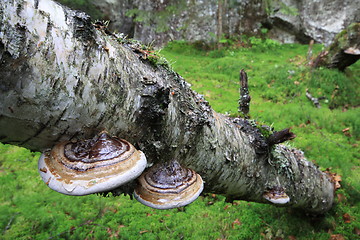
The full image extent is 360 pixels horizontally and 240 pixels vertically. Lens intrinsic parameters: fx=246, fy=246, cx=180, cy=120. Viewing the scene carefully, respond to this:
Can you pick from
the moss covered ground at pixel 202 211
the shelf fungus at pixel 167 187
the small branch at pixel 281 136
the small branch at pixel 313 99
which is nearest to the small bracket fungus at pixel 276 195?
the small branch at pixel 281 136

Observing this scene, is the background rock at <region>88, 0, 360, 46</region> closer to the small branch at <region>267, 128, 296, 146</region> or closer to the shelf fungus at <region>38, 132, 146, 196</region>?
the small branch at <region>267, 128, 296, 146</region>

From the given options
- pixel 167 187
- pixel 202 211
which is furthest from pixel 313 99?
pixel 167 187

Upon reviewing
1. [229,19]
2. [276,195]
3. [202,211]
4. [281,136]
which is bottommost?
[202,211]

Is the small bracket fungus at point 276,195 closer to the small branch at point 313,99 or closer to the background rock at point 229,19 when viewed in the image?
the small branch at point 313,99

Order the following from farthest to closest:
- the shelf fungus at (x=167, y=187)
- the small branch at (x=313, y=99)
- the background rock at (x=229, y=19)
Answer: the background rock at (x=229, y=19) < the small branch at (x=313, y=99) < the shelf fungus at (x=167, y=187)

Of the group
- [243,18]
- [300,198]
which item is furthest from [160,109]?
[243,18]

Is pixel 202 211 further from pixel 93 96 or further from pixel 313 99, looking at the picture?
pixel 313 99
